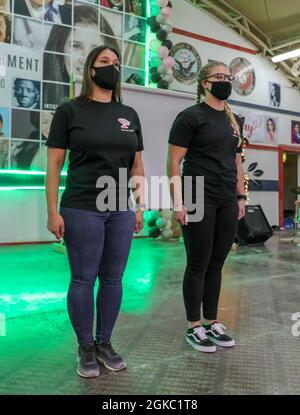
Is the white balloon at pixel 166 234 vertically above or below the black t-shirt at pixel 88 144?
below

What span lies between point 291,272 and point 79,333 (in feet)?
9.63

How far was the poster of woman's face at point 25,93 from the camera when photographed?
18.4ft

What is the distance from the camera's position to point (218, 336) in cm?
205

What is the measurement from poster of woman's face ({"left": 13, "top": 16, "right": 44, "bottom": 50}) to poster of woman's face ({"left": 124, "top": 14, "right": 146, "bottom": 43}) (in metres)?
1.41

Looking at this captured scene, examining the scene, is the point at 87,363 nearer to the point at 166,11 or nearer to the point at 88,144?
the point at 88,144

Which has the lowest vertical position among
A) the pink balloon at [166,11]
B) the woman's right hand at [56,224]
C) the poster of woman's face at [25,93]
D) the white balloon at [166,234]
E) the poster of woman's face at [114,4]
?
the white balloon at [166,234]

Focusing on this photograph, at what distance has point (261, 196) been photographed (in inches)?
352

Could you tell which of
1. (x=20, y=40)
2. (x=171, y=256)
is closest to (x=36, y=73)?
(x=20, y=40)

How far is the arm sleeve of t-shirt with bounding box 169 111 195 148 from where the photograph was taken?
6.20ft

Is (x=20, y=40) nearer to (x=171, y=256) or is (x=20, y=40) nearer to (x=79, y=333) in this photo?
(x=171, y=256)

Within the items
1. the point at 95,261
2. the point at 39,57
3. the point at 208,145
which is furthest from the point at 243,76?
the point at 95,261

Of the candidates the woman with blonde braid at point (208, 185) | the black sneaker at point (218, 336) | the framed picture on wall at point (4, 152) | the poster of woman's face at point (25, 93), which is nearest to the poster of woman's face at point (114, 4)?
the poster of woman's face at point (25, 93)

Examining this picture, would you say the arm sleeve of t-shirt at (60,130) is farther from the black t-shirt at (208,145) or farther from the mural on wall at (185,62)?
the mural on wall at (185,62)

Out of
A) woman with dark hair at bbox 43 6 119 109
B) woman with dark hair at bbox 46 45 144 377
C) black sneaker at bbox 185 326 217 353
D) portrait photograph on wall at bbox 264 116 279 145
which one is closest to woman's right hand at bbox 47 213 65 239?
woman with dark hair at bbox 46 45 144 377
